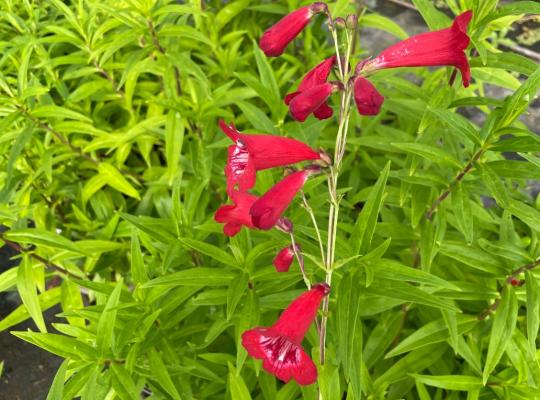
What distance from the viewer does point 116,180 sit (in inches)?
92.4

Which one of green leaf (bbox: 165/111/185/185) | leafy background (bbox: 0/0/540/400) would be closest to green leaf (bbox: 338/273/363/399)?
leafy background (bbox: 0/0/540/400)

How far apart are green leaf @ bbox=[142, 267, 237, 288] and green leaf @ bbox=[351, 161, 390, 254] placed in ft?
1.37

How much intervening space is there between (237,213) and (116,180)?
128cm

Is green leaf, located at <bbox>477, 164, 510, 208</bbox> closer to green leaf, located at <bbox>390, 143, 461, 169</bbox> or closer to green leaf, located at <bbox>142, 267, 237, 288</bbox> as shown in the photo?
green leaf, located at <bbox>390, 143, 461, 169</bbox>

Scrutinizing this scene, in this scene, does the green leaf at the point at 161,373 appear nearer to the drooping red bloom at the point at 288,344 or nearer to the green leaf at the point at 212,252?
the green leaf at the point at 212,252

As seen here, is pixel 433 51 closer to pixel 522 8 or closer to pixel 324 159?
pixel 324 159

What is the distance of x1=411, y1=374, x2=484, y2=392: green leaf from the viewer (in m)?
1.56

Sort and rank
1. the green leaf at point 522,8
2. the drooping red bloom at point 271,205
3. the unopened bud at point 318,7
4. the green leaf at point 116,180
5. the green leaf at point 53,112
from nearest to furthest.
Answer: the drooping red bloom at point 271,205, the unopened bud at point 318,7, the green leaf at point 522,8, the green leaf at point 53,112, the green leaf at point 116,180

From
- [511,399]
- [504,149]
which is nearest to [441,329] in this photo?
[511,399]

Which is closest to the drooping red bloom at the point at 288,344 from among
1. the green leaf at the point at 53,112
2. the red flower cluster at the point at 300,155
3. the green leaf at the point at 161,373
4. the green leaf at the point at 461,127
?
the red flower cluster at the point at 300,155

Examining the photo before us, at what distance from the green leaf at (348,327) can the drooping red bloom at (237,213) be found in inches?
12.0

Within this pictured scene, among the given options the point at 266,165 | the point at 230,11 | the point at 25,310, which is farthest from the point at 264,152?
the point at 230,11

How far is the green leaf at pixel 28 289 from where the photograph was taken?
1928 mm

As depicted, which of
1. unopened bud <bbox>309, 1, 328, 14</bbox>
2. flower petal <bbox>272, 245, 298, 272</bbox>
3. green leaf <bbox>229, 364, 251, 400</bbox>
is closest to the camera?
unopened bud <bbox>309, 1, 328, 14</bbox>
